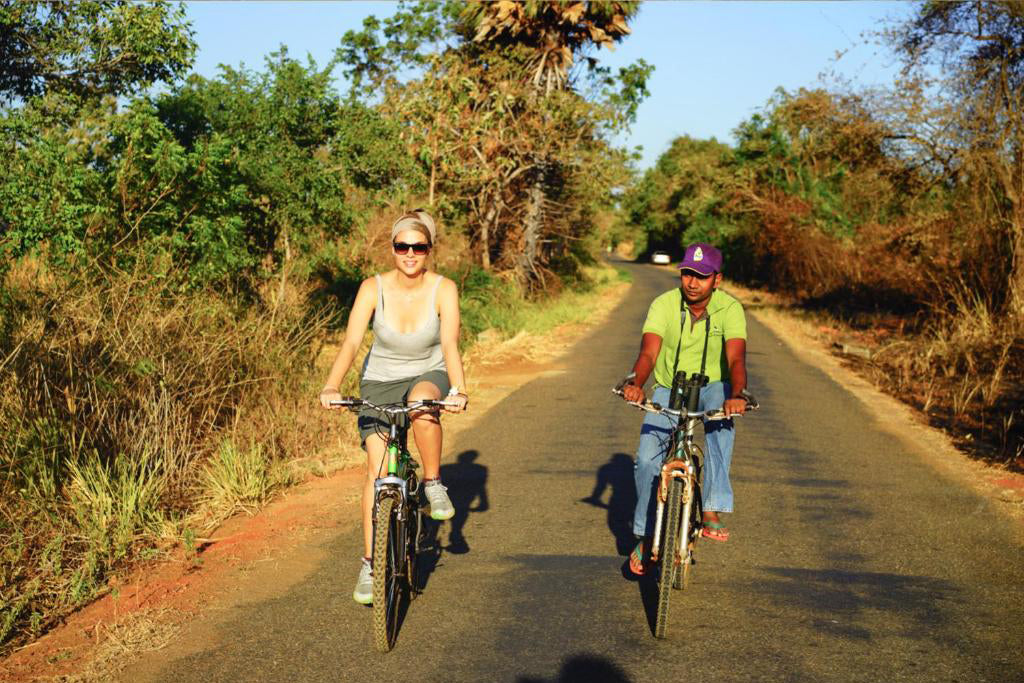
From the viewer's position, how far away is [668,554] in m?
4.69

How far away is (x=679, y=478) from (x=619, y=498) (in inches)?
104

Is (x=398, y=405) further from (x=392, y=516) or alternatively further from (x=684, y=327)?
(x=684, y=327)

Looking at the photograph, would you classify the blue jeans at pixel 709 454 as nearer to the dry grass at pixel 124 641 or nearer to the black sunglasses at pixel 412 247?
the black sunglasses at pixel 412 247

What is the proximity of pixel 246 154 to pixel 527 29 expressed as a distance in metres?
14.6

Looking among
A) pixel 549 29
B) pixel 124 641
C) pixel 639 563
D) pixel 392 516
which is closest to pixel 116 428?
pixel 124 641

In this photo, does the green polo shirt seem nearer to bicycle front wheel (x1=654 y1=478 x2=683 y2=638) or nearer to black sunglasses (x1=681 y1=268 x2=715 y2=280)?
black sunglasses (x1=681 y1=268 x2=715 y2=280)

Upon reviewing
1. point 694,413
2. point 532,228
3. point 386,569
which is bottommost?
point 386,569

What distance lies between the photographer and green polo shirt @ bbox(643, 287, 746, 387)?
5324 millimetres

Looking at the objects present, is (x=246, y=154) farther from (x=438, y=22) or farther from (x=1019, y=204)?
(x=438, y=22)

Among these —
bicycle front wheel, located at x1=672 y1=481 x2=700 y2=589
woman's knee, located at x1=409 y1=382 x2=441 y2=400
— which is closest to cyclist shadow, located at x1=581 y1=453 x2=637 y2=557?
bicycle front wheel, located at x1=672 y1=481 x2=700 y2=589

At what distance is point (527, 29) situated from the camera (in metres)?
25.8

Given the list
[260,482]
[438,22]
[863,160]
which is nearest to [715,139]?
[438,22]

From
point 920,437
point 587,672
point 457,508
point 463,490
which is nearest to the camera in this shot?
point 587,672

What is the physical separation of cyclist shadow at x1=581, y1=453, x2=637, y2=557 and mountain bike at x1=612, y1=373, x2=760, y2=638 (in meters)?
1.05
